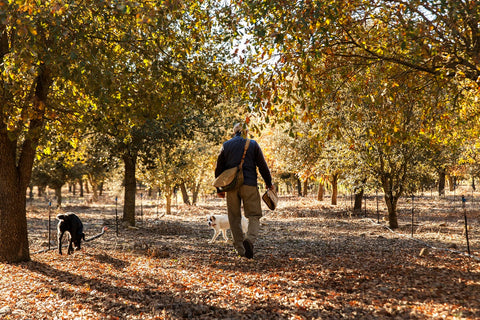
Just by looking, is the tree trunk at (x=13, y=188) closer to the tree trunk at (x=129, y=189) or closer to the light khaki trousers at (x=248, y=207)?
the light khaki trousers at (x=248, y=207)

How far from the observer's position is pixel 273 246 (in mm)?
10492

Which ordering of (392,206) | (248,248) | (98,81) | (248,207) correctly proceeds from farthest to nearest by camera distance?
(392,206), (248,248), (248,207), (98,81)

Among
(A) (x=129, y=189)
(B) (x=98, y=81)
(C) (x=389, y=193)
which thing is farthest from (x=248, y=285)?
(A) (x=129, y=189)

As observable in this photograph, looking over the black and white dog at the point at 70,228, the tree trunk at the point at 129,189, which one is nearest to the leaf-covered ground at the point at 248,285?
the black and white dog at the point at 70,228

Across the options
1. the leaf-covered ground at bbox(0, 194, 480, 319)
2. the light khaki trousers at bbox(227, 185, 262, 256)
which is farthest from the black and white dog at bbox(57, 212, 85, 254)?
the light khaki trousers at bbox(227, 185, 262, 256)

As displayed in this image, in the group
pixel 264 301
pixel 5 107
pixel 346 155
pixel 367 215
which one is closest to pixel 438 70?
pixel 264 301

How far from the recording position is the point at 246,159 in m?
7.50

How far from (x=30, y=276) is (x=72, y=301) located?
2055 mm

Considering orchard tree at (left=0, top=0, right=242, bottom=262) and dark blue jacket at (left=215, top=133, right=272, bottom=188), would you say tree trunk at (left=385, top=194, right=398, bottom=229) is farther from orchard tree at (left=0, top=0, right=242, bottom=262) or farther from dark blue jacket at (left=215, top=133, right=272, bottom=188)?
orchard tree at (left=0, top=0, right=242, bottom=262)

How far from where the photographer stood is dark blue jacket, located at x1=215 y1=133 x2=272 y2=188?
24.5 feet

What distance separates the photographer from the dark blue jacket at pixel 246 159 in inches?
294

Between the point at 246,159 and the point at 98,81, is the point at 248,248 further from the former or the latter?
the point at 98,81

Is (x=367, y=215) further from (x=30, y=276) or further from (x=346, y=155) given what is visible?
(x=30, y=276)

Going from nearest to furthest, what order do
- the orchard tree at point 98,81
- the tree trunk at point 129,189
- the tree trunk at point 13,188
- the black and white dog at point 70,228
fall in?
1. the orchard tree at point 98,81
2. the tree trunk at point 13,188
3. the black and white dog at point 70,228
4. the tree trunk at point 129,189
